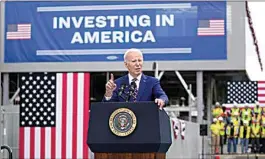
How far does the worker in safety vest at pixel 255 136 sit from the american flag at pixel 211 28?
352 cm

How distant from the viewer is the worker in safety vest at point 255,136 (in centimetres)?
2372

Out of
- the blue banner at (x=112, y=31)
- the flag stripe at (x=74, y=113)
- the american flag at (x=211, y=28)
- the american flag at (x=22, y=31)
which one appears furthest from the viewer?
the american flag at (x=22, y=31)

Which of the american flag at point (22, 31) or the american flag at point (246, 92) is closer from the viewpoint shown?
the american flag at point (22, 31)

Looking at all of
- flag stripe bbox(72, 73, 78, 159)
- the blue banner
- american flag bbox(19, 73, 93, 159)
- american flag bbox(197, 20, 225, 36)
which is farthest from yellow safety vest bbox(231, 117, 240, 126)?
flag stripe bbox(72, 73, 78, 159)

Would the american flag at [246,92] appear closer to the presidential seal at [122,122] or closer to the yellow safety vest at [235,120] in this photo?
the yellow safety vest at [235,120]

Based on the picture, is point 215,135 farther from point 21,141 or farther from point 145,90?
point 145,90

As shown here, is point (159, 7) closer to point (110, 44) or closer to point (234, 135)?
point (110, 44)

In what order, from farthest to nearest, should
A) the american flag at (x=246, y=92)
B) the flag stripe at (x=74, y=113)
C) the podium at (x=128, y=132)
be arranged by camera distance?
the american flag at (x=246, y=92) < the flag stripe at (x=74, y=113) < the podium at (x=128, y=132)

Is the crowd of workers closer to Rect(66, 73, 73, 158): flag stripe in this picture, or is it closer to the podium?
Rect(66, 73, 73, 158): flag stripe

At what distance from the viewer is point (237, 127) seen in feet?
78.0

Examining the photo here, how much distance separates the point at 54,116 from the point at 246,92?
10492mm

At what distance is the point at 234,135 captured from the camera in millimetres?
24016

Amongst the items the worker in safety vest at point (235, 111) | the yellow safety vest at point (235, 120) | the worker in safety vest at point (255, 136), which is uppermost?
the worker in safety vest at point (235, 111)

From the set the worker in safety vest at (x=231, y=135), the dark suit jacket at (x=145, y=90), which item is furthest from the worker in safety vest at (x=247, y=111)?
the dark suit jacket at (x=145, y=90)
